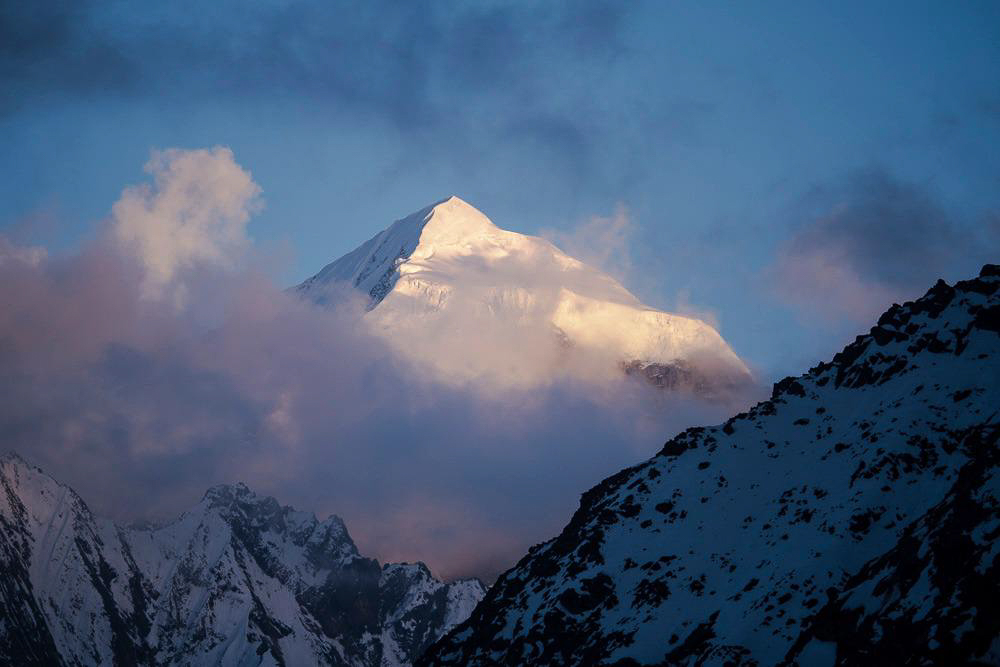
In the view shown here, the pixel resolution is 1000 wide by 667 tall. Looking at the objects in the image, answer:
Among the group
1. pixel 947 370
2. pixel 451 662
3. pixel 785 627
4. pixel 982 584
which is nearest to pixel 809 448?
pixel 947 370

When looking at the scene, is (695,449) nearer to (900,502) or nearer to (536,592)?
(536,592)

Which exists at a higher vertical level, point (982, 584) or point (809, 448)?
point (809, 448)

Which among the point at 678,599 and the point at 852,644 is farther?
the point at 678,599

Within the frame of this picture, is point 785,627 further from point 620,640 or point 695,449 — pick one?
point 695,449

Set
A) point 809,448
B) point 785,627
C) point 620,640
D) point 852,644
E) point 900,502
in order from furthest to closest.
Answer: point 809,448
point 620,640
point 900,502
point 785,627
point 852,644

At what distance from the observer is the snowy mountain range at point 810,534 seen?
267 ft

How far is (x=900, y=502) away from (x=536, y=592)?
2025 inches

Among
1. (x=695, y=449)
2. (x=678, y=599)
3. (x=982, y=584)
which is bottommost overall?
(x=982, y=584)

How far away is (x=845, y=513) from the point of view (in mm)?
112938

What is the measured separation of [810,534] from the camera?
11456 cm

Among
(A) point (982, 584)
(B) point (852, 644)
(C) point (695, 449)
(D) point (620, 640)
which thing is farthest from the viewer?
(C) point (695, 449)

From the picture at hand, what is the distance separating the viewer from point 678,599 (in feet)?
395

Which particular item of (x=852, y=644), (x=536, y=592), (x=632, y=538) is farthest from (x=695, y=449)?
(x=852, y=644)

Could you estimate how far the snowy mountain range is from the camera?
267 feet
